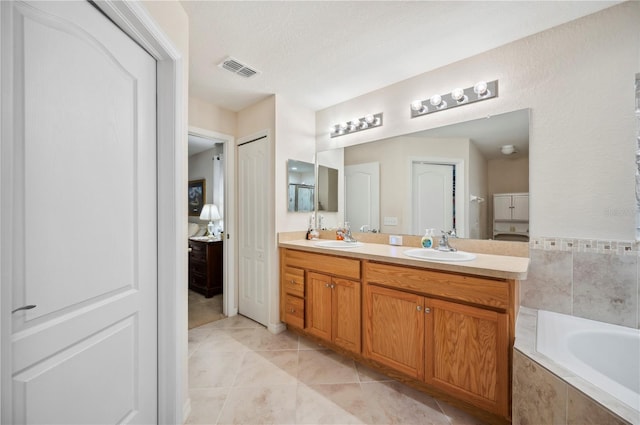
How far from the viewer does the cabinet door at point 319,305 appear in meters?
2.16

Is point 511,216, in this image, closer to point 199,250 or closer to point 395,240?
point 395,240

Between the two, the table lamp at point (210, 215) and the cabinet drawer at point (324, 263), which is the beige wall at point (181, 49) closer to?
the cabinet drawer at point (324, 263)

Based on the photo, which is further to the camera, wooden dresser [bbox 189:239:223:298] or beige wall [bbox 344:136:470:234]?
wooden dresser [bbox 189:239:223:298]

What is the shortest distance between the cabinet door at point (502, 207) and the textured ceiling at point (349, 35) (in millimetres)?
1093

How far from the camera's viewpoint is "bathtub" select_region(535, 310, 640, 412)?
1.29 m

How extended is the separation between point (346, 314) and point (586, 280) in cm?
154

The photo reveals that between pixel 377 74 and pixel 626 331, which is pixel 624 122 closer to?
pixel 626 331

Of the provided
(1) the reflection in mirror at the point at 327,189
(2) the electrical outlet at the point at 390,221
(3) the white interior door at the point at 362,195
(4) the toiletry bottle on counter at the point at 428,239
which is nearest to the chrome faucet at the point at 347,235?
(3) the white interior door at the point at 362,195

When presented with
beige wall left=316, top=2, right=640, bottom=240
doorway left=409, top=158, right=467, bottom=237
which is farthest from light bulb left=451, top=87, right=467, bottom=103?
doorway left=409, top=158, right=467, bottom=237

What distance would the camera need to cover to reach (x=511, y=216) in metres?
1.79

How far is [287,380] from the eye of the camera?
1.82 meters

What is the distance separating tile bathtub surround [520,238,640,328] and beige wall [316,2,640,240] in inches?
2.8

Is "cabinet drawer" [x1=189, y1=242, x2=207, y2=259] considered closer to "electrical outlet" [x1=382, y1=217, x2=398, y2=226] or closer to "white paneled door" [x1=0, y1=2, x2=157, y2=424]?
"white paneled door" [x1=0, y1=2, x2=157, y2=424]

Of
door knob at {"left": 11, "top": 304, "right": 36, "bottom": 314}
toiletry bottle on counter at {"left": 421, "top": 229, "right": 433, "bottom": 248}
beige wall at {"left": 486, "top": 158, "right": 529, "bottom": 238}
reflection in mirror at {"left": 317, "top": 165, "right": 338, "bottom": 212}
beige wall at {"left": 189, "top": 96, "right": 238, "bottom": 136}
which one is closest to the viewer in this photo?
door knob at {"left": 11, "top": 304, "right": 36, "bottom": 314}
